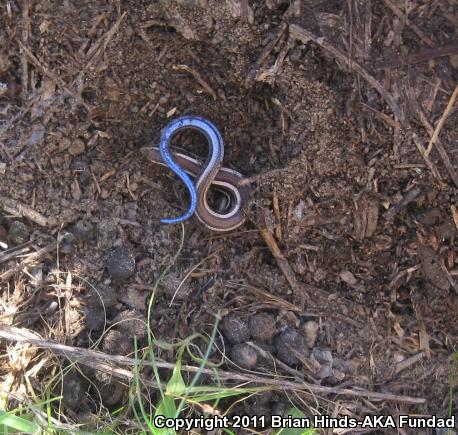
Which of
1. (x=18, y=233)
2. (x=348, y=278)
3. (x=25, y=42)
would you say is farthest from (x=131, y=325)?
(x=25, y=42)

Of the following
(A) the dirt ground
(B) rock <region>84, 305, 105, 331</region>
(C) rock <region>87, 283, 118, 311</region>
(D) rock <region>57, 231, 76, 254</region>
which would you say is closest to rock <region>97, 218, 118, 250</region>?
(A) the dirt ground

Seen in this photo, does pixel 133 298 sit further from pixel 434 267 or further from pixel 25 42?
pixel 434 267

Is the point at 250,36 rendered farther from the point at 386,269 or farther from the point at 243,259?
the point at 386,269

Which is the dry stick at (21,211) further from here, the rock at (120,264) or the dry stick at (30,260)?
the rock at (120,264)

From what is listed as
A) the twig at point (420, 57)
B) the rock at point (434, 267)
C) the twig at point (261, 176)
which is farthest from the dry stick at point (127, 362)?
the twig at point (420, 57)

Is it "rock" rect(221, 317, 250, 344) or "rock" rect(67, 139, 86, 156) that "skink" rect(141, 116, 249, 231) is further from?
"rock" rect(221, 317, 250, 344)

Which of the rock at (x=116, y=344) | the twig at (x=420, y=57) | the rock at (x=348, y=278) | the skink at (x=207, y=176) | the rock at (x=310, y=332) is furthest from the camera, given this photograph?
the skink at (x=207, y=176)

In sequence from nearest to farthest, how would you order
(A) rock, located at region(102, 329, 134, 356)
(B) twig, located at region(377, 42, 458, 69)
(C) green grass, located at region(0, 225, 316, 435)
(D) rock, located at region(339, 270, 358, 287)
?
(C) green grass, located at region(0, 225, 316, 435)
(B) twig, located at region(377, 42, 458, 69)
(A) rock, located at region(102, 329, 134, 356)
(D) rock, located at region(339, 270, 358, 287)

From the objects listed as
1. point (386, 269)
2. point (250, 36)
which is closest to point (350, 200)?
point (386, 269)
